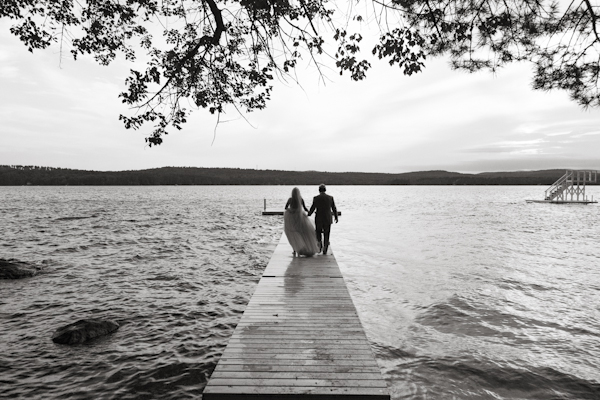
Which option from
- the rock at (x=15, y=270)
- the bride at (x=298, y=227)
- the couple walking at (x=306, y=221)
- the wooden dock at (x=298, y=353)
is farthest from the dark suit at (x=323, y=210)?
the rock at (x=15, y=270)

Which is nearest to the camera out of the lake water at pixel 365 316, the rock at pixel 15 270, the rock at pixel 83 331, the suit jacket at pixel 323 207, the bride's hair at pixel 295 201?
the lake water at pixel 365 316

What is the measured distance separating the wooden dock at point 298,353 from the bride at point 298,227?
3.29m

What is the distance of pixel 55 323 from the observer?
30.3 ft

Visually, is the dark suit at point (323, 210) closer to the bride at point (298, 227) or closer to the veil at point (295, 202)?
the bride at point (298, 227)

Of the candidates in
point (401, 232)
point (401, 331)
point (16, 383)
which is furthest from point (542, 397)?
point (401, 232)

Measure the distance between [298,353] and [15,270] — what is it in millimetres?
14135

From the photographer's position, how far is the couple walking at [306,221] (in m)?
11.4

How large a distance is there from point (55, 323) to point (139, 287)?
352 centimetres

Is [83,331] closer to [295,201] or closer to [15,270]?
[295,201]

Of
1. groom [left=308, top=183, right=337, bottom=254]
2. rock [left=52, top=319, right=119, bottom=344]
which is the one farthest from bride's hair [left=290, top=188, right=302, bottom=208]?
rock [left=52, top=319, right=119, bottom=344]

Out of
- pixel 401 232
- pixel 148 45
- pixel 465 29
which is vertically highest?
pixel 148 45

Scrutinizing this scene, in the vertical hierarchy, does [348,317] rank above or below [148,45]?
below

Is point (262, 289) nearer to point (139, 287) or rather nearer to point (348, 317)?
point (348, 317)

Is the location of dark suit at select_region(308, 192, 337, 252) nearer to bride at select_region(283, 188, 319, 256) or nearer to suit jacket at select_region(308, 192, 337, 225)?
suit jacket at select_region(308, 192, 337, 225)
